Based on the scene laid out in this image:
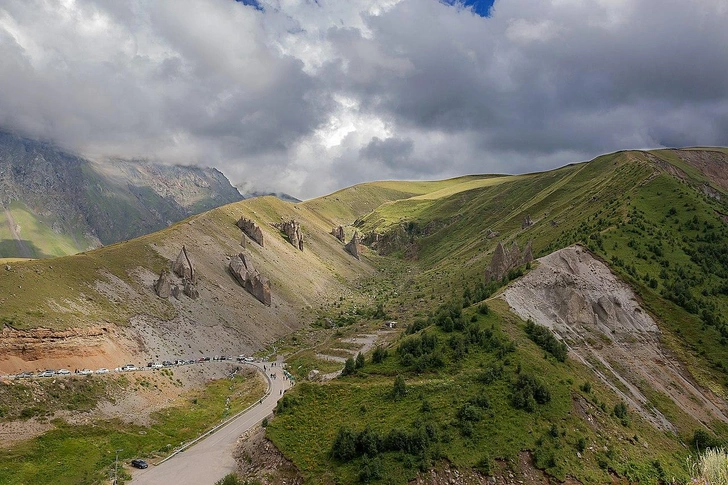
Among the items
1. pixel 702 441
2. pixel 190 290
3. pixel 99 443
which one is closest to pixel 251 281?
pixel 190 290

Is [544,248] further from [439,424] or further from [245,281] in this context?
[245,281]

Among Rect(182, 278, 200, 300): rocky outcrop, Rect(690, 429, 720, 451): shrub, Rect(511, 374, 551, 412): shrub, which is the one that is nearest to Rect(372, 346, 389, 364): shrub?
Rect(511, 374, 551, 412): shrub

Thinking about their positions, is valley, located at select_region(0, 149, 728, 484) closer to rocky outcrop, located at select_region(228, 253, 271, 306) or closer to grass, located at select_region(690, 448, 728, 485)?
rocky outcrop, located at select_region(228, 253, 271, 306)

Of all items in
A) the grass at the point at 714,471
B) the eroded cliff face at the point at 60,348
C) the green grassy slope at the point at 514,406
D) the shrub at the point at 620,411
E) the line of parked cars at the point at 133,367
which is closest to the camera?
the grass at the point at 714,471

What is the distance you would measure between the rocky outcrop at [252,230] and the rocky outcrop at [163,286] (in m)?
49.4

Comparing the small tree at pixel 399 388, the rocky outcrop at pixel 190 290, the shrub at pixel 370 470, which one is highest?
the rocky outcrop at pixel 190 290

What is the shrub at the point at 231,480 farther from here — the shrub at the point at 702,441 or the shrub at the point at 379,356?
the shrub at the point at 702,441

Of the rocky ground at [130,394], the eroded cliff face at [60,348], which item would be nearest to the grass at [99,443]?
the rocky ground at [130,394]

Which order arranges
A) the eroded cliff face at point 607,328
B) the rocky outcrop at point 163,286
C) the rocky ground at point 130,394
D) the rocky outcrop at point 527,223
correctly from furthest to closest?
1. the rocky outcrop at point 527,223
2. the rocky outcrop at point 163,286
3. the rocky ground at point 130,394
4. the eroded cliff face at point 607,328

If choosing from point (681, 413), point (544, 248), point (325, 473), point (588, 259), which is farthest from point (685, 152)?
point (325, 473)

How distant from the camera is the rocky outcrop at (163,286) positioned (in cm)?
8584

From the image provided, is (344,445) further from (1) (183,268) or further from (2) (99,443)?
(1) (183,268)

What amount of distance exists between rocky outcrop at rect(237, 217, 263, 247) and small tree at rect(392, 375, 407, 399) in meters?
101

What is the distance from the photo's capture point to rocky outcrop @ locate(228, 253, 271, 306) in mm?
108938
